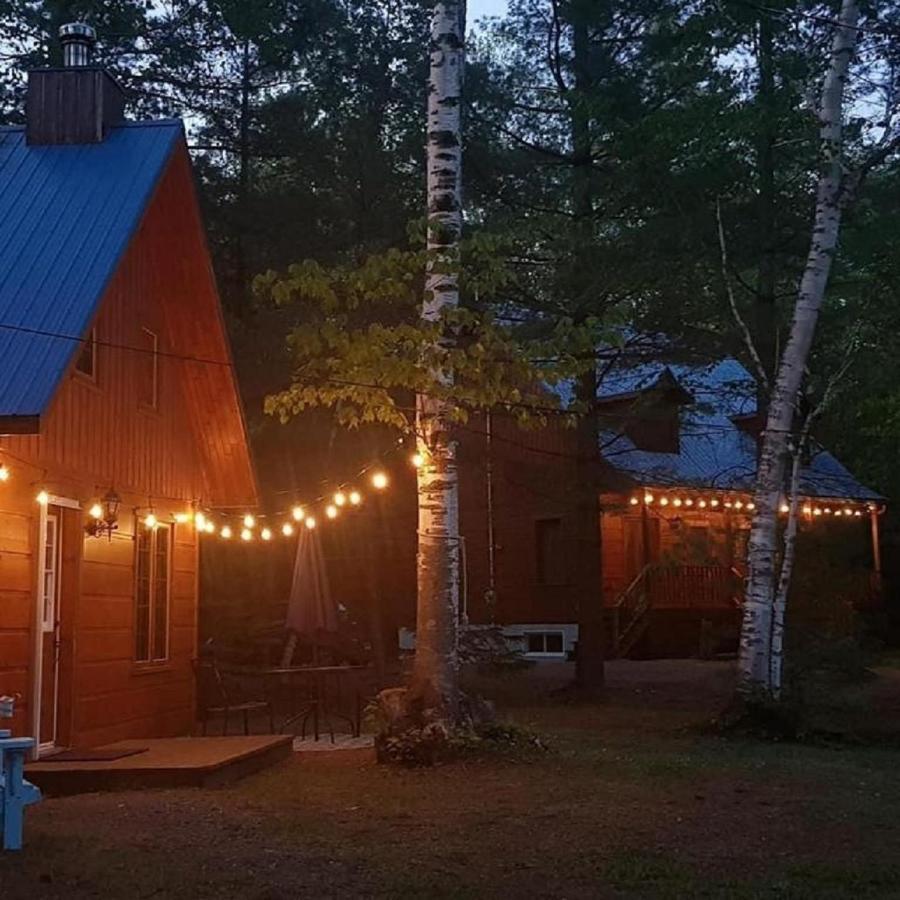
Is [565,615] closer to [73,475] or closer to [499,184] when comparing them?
[499,184]

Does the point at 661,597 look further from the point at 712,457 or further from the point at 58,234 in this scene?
the point at 58,234

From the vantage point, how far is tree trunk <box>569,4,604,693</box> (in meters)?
16.3

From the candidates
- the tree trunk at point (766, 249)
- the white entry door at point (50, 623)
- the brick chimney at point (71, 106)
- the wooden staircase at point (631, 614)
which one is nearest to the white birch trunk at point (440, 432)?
the white entry door at point (50, 623)

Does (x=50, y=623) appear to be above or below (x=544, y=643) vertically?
above

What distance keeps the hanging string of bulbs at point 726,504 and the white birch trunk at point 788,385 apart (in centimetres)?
1144

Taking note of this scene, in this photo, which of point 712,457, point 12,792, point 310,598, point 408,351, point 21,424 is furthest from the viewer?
point 712,457

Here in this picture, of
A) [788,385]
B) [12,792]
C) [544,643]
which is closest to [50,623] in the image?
[12,792]

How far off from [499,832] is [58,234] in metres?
6.48

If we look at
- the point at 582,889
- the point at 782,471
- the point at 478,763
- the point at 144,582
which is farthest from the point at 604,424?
the point at 582,889

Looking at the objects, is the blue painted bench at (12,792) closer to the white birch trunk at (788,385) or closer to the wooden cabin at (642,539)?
the white birch trunk at (788,385)

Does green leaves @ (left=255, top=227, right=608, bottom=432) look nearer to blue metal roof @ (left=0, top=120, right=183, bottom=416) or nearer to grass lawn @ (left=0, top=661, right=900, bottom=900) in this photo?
blue metal roof @ (left=0, top=120, right=183, bottom=416)

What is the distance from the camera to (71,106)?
42.1 ft

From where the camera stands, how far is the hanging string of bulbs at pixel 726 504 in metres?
26.2

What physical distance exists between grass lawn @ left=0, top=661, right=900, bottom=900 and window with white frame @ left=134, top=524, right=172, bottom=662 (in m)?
2.61
